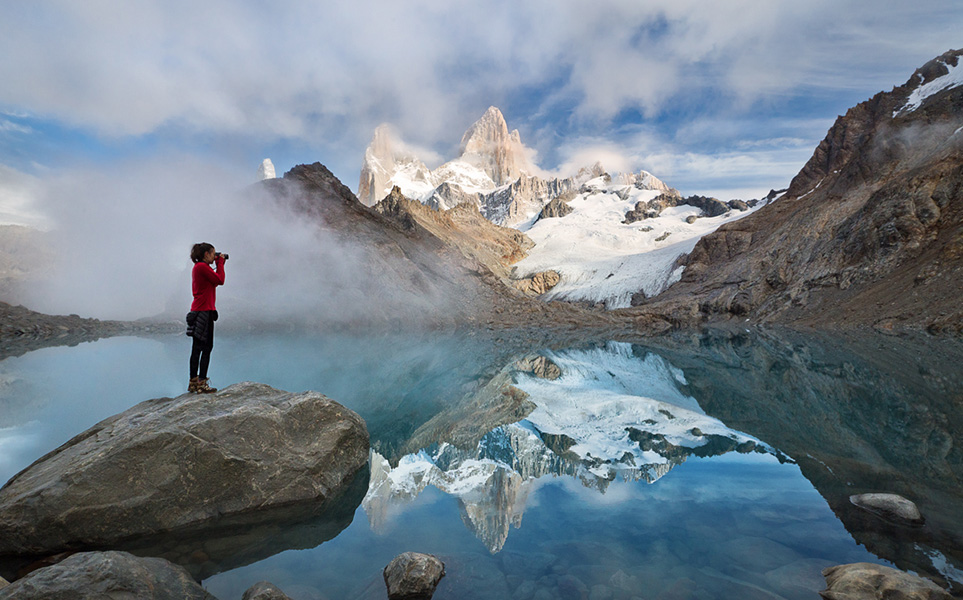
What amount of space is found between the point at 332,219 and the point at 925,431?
7469cm

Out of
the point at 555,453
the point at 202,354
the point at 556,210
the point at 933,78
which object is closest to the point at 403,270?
the point at 202,354

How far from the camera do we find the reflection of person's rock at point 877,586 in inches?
171

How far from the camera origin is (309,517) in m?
7.02

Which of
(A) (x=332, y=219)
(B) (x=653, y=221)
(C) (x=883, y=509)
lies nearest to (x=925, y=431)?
(C) (x=883, y=509)

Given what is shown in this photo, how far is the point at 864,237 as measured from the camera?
53594mm

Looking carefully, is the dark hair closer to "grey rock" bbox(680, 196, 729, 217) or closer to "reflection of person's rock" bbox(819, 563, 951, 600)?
"reflection of person's rock" bbox(819, 563, 951, 600)

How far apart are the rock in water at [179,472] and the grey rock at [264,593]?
8.27ft

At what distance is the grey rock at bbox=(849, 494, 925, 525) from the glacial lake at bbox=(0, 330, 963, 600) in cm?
17

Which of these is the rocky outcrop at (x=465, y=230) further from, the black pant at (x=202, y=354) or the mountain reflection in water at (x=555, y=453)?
the black pant at (x=202, y=354)

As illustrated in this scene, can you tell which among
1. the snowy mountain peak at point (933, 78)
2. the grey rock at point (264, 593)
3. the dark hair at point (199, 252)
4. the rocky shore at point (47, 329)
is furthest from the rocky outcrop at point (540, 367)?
the snowy mountain peak at point (933, 78)

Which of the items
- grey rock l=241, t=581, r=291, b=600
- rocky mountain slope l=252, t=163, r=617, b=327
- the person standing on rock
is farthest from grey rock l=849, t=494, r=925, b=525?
rocky mountain slope l=252, t=163, r=617, b=327

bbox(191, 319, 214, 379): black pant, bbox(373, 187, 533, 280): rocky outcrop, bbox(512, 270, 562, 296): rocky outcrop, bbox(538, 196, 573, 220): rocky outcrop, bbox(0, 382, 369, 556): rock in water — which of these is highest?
bbox(538, 196, 573, 220): rocky outcrop

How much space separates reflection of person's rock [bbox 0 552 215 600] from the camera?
3678 mm

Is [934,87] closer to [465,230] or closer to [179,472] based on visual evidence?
→ [465,230]
